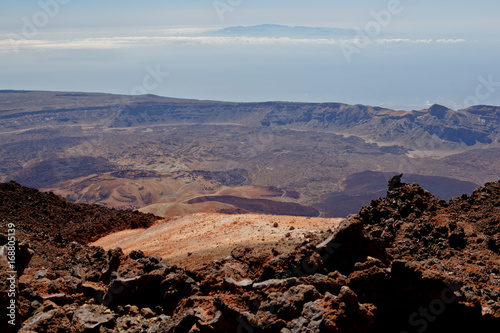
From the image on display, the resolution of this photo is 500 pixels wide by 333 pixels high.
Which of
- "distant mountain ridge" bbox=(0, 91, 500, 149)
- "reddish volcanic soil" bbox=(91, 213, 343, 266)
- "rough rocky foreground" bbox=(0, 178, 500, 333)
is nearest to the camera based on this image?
"rough rocky foreground" bbox=(0, 178, 500, 333)

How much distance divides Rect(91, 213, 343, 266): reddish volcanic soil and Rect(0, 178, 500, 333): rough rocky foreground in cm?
288

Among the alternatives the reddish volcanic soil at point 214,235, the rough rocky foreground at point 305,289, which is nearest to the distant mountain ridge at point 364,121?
the reddish volcanic soil at point 214,235

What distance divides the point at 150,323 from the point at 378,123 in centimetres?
17306

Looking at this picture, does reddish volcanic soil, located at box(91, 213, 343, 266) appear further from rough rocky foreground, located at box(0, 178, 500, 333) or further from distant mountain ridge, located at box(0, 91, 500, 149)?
distant mountain ridge, located at box(0, 91, 500, 149)

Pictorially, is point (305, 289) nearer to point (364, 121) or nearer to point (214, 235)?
point (214, 235)

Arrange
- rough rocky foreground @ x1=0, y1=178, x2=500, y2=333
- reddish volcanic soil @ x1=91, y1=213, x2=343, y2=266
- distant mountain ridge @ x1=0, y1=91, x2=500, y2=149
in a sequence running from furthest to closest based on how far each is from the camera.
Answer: distant mountain ridge @ x1=0, y1=91, x2=500, y2=149 → reddish volcanic soil @ x1=91, y1=213, x2=343, y2=266 → rough rocky foreground @ x1=0, y1=178, x2=500, y2=333

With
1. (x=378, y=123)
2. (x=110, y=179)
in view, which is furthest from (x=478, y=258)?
(x=378, y=123)

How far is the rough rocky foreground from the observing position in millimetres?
9102

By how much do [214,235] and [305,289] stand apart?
1156cm

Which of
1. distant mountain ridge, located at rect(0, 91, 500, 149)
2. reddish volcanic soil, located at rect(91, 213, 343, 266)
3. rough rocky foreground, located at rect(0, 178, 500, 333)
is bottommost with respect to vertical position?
reddish volcanic soil, located at rect(91, 213, 343, 266)

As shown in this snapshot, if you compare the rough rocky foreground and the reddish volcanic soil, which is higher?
the rough rocky foreground

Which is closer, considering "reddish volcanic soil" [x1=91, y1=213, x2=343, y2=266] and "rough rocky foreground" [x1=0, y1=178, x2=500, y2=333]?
"rough rocky foreground" [x1=0, y1=178, x2=500, y2=333]

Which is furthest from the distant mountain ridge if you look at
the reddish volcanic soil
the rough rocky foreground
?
the rough rocky foreground

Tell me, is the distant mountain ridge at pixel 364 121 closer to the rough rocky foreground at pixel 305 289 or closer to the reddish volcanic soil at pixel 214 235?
the reddish volcanic soil at pixel 214 235
